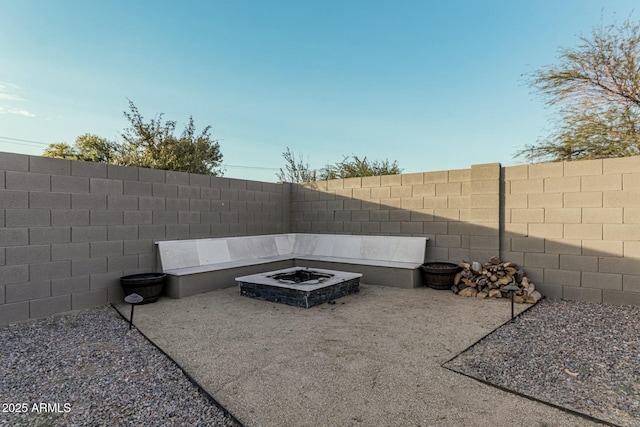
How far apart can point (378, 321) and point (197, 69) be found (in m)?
7.62

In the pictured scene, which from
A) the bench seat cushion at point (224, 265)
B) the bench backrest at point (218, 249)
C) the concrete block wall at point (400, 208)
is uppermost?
the concrete block wall at point (400, 208)

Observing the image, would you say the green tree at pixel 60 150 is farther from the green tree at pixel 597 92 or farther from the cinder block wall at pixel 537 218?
the green tree at pixel 597 92

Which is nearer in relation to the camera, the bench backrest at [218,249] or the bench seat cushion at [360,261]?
the bench backrest at [218,249]

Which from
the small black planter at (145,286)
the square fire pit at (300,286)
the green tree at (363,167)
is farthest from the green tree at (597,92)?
the small black planter at (145,286)

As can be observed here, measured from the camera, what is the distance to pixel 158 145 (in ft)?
42.0

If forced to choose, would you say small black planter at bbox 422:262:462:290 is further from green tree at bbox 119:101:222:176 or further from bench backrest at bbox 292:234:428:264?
green tree at bbox 119:101:222:176

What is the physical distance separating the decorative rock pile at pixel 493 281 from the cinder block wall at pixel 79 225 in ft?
14.5

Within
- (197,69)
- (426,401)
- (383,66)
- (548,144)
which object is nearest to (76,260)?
(426,401)

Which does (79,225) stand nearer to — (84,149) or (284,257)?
(284,257)

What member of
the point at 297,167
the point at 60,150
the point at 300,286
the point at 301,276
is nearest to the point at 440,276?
the point at 301,276

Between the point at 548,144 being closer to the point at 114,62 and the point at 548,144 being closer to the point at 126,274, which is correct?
the point at 126,274

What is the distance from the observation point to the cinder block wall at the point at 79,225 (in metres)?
3.71

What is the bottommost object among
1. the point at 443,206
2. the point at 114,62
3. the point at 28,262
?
the point at 28,262

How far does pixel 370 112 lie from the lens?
910 centimetres
